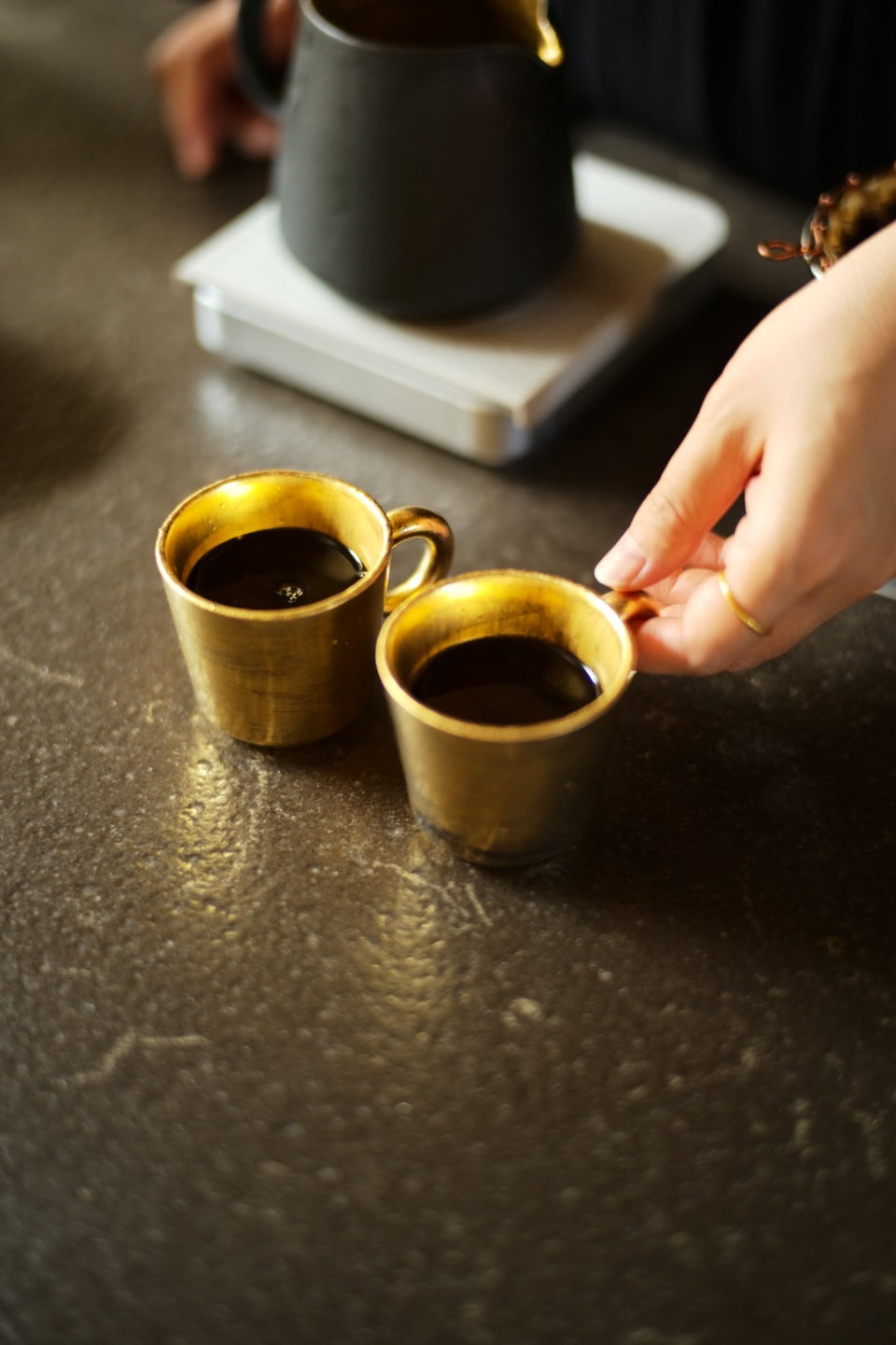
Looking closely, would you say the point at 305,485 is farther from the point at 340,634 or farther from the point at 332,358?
the point at 332,358

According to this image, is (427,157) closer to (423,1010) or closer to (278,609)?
(278,609)

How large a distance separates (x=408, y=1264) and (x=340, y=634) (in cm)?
29

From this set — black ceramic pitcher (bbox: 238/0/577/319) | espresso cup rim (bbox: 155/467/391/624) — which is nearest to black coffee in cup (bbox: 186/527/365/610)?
espresso cup rim (bbox: 155/467/391/624)

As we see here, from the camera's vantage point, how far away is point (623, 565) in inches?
26.2

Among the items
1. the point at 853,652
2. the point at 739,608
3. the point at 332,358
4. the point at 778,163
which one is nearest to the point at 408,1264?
the point at 739,608

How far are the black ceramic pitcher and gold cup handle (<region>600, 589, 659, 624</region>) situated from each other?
0.31 m

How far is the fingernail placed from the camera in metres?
0.66

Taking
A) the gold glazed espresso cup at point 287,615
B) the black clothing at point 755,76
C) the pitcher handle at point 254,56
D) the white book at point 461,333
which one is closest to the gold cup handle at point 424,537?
the gold glazed espresso cup at point 287,615

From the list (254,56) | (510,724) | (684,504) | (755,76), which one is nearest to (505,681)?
(510,724)

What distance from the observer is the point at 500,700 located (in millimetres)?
613

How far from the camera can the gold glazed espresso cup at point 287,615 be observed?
609 millimetres

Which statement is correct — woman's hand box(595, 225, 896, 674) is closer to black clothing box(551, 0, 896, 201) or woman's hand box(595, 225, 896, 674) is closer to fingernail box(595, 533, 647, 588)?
fingernail box(595, 533, 647, 588)

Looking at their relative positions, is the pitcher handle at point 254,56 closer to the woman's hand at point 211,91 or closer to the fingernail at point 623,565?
the woman's hand at point 211,91

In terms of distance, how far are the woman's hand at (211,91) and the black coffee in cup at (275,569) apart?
24.8 inches
